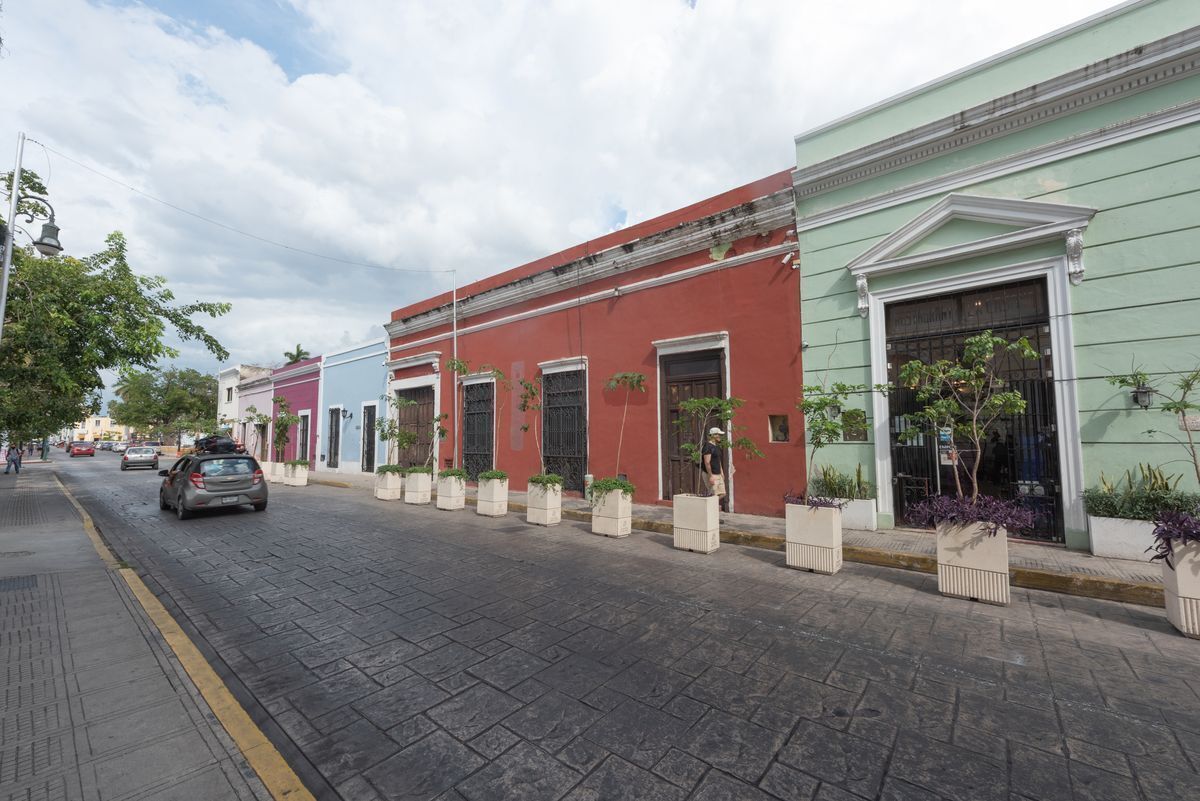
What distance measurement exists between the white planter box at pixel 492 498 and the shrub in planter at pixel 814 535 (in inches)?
240

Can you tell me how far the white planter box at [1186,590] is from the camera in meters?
4.01

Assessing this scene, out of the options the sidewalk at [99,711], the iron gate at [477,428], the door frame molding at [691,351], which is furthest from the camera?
the iron gate at [477,428]

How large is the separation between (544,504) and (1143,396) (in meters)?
8.43

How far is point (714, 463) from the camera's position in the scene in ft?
29.6

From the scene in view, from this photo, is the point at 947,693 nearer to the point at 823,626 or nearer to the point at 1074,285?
the point at 823,626

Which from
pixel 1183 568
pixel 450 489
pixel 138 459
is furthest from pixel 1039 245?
Result: pixel 138 459

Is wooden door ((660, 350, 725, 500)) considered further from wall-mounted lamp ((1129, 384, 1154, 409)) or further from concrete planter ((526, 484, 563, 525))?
wall-mounted lamp ((1129, 384, 1154, 409))

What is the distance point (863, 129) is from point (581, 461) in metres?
8.55

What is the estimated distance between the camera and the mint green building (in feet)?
19.4

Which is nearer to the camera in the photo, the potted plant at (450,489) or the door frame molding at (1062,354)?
the door frame molding at (1062,354)

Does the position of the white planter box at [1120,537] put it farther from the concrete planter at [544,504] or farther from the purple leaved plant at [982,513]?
the concrete planter at [544,504]

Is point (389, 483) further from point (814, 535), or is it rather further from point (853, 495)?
point (853, 495)

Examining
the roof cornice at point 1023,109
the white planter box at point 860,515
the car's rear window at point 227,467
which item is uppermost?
the roof cornice at point 1023,109

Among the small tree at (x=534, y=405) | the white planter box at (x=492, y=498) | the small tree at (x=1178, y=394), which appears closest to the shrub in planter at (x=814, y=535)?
the small tree at (x=1178, y=394)
